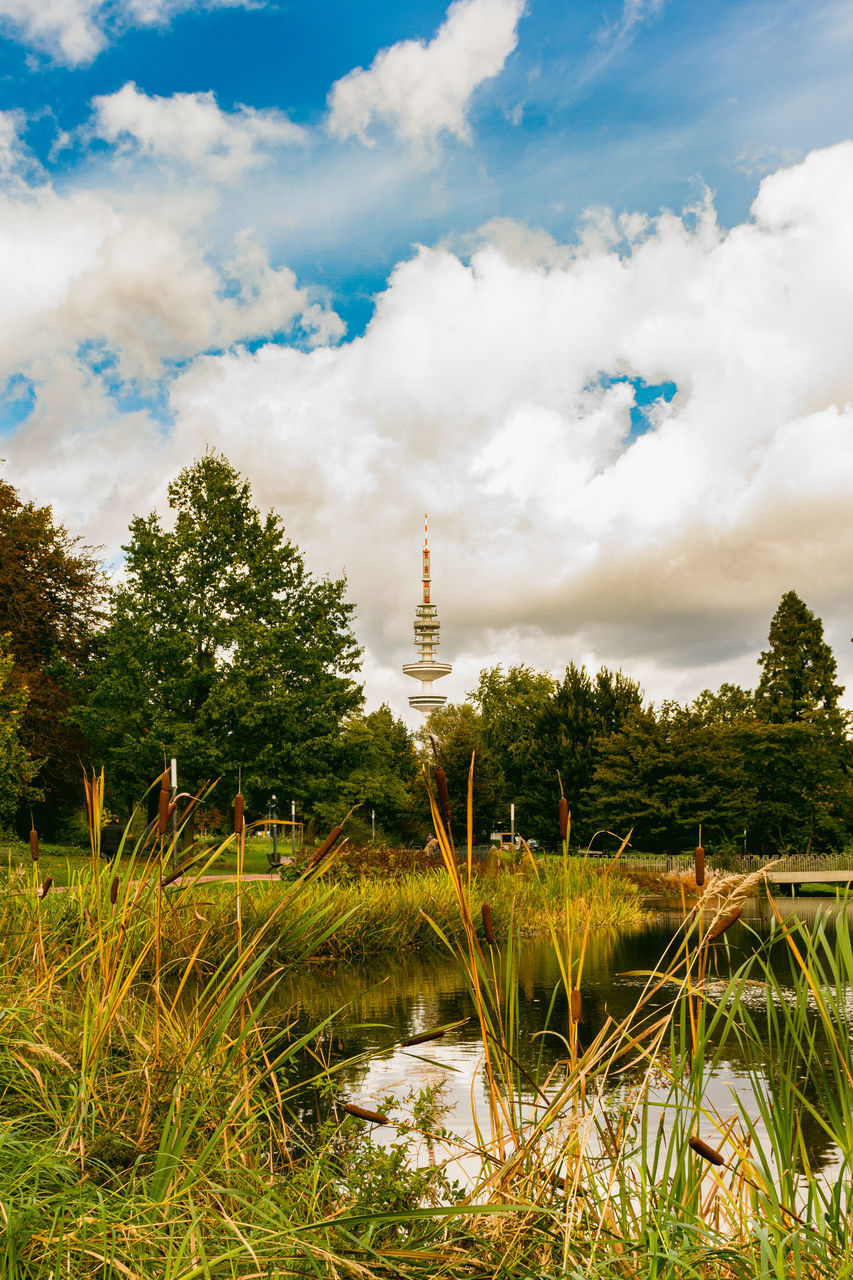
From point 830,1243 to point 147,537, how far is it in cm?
2579

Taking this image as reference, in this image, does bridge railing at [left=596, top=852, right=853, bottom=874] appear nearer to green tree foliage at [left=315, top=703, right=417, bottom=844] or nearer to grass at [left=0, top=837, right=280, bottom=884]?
green tree foliage at [left=315, top=703, right=417, bottom=844]

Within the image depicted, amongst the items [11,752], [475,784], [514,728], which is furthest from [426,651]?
[11,752]

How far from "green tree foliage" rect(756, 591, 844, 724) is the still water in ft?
104

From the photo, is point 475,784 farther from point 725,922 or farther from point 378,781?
point 725,922

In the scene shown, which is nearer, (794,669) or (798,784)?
(798,784)

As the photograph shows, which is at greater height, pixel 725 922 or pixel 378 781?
pixel 378 781

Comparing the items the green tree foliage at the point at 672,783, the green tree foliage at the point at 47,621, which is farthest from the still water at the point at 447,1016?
the green tree foliage at the point at 672,783

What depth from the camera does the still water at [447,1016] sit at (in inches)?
190

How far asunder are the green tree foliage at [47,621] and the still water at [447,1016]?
15849 mm

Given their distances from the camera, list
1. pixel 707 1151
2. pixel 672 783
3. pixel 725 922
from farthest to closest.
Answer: pixel 672 783, pixel 725 922, pixel 707 1151

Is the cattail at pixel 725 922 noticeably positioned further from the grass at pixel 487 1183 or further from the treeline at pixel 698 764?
the treeline at pixel 698 764

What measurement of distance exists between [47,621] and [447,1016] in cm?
2199

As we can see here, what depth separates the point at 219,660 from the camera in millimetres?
25641

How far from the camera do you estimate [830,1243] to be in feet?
5.60
